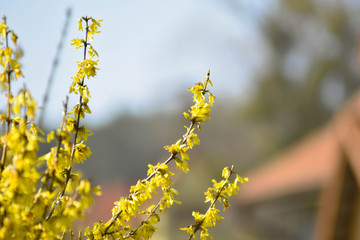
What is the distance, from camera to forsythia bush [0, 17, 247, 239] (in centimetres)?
128

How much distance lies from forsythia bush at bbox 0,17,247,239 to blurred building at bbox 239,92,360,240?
3605 mm

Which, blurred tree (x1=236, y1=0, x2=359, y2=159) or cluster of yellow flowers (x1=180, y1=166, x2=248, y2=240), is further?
blurred tree (x1=236, y1=0, x2=359, y2=159)

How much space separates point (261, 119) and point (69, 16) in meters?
22.0

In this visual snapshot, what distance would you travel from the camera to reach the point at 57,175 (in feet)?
4.98

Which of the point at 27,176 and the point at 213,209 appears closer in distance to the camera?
the point at 27,176

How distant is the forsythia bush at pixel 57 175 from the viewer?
1276 mm

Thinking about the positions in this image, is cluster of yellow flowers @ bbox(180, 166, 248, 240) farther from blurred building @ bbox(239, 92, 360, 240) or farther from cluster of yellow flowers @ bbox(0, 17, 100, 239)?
blurred building @ bbox(239, 92, 360, 240)

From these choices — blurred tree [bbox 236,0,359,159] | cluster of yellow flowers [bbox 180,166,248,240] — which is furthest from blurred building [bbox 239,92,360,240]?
blurred tree [bbox 236,0,359,159]

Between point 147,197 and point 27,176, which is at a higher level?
point 147,197

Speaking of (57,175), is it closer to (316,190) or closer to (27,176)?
(27,176)

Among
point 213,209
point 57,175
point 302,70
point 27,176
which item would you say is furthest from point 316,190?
point 302,70

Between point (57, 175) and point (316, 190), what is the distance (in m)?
6.92

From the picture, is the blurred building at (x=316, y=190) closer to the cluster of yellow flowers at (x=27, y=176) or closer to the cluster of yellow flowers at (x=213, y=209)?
the cluster of yellow flowers at (x=213, y=209)

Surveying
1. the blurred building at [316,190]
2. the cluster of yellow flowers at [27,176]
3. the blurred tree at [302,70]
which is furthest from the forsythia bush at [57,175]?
the blurred tree at [302,70]
